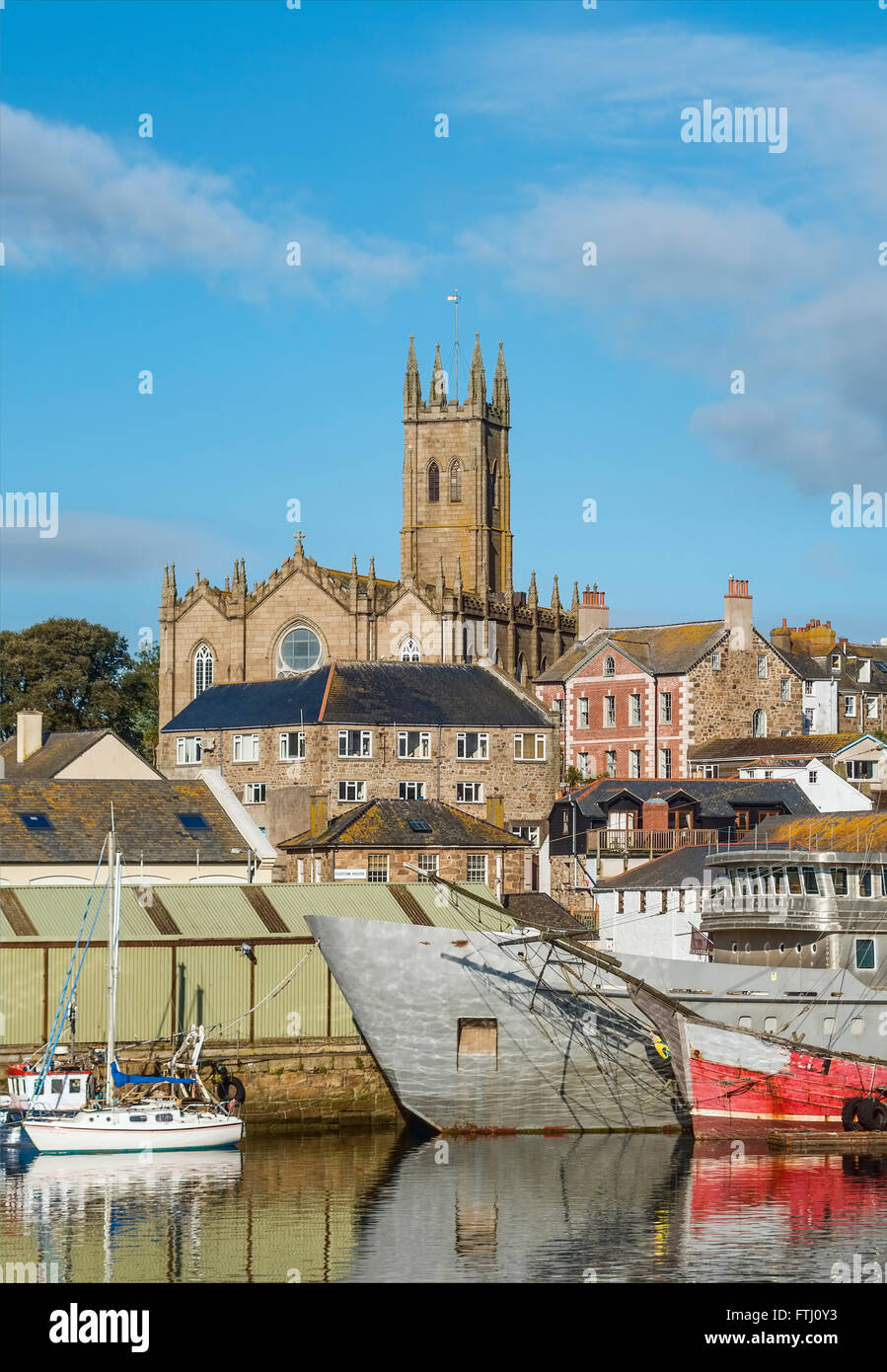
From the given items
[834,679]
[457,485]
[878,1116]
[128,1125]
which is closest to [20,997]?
[128,1125]

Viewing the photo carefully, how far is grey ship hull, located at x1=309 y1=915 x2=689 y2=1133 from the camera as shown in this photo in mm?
49375

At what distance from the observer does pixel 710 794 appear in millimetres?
83750

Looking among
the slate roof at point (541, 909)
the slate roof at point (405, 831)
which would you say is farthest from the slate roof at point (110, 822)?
the slate roof at point (541, 909)

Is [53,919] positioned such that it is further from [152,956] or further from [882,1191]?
[882,1191]

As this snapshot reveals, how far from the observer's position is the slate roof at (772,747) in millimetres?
92562

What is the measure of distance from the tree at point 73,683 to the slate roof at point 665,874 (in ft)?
199

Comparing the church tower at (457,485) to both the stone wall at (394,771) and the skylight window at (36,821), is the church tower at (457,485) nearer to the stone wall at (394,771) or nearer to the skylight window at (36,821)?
the stone wall at (394,771)

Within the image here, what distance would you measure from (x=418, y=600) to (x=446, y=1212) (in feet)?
257

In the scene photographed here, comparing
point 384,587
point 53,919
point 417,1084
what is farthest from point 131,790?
point 384,587

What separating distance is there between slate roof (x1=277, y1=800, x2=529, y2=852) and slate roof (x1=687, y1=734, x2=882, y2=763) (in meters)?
19.9

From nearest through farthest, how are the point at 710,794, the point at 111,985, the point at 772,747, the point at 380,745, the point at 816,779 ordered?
the point at 111,985, the point at 710,794, the point at 816,779, the point at 380,745, the point at 772,747

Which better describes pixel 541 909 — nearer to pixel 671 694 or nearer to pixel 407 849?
pixel 407 849
